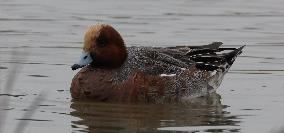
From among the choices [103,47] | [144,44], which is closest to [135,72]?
[103,47]

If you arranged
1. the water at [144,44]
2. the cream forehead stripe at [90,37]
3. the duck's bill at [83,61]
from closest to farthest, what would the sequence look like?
the water at [144,44]
the duck's bill at [83,61]
the cream forehead stripe at [90,37]

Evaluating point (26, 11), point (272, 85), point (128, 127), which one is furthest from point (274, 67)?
point (26, 11)

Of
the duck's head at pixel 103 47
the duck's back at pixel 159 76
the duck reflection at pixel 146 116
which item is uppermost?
the duck's head at pixel 103 47

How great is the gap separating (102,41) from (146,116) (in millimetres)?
1169

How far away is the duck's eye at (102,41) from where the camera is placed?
12430 mm

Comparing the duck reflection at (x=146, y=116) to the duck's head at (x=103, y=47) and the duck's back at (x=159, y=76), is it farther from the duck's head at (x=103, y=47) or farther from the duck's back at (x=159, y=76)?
the duck's head at (x=103, y=47)

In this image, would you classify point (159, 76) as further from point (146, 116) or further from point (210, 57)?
point (210, 57)

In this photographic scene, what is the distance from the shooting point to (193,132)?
10.7 meters

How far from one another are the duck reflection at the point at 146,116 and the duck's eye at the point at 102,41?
669 millimetres

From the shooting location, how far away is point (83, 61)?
12.2 metres

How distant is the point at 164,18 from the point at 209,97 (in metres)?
4.71

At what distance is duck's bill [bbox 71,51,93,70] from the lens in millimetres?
12023

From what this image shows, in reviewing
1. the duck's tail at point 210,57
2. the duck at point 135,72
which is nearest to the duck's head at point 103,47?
the duck at point 135,72

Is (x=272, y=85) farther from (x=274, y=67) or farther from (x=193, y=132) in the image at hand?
(x=193, y=132)
